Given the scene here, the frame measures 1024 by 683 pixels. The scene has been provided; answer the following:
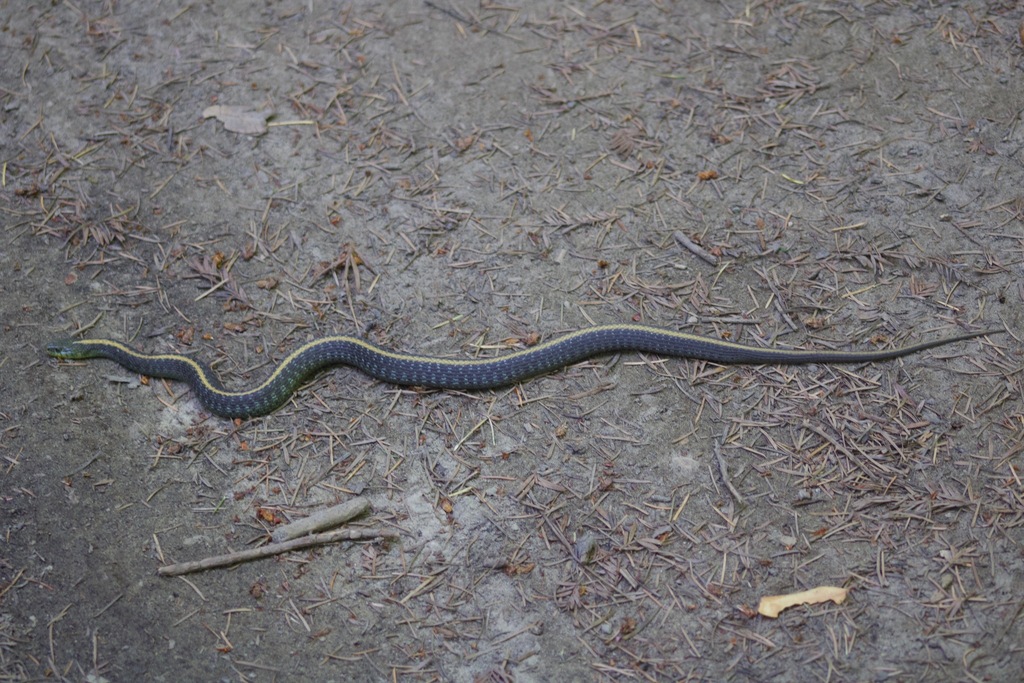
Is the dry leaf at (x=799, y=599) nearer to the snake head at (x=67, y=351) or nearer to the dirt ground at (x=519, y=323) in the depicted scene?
the dirt ground at (x=519, y=323)

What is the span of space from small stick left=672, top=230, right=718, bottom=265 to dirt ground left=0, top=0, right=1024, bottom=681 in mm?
30

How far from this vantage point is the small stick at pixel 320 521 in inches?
207

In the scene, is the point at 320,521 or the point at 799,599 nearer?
the point at 799,599

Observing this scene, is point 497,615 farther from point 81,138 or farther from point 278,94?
point 81,138

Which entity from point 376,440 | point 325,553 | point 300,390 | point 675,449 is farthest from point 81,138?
point 675,449

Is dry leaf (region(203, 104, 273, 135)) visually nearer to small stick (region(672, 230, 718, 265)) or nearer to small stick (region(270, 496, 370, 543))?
small stick (region(270, 496, 370, 543))

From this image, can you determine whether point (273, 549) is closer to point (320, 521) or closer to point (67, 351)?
point (320, 521)

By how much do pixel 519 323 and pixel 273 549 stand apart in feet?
8.33

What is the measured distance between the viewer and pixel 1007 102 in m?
6.77

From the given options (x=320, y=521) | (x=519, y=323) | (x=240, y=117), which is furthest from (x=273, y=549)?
(x=240, y=117)

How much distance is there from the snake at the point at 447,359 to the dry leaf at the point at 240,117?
2.48m

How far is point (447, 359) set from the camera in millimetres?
5969

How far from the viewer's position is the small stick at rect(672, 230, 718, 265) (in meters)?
6.41

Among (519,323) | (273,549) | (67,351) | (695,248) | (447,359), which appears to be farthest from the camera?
(695,248)
